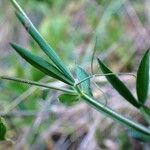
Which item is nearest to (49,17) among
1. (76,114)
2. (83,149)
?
(76,114)

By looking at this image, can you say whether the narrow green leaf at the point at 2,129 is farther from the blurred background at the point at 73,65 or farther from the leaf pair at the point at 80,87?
the blurred background at the point at 73,65

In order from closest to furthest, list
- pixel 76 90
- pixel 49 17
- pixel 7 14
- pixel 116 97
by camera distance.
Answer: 1. pixel 76 90
2. pixel 116 97
3. pixel 49 17
4. pixel 7 14

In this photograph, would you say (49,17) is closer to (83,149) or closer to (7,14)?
(7,14)

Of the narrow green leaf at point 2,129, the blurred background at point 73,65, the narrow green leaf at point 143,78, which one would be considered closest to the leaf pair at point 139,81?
the narrow green leaf at point 143,78

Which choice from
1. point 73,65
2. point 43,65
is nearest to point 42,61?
point 43,65

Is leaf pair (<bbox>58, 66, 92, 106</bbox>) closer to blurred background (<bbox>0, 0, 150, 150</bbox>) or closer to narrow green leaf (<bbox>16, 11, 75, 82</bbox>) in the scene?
narrow green leaf (<bbox>16, 11, 75, 82</bbox>)

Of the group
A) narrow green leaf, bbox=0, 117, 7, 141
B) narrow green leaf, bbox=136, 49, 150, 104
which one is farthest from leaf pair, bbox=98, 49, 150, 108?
narrow green leaf, bbox=0, 117, 7, 141

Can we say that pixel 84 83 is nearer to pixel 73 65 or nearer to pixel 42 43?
pixel 42 43
